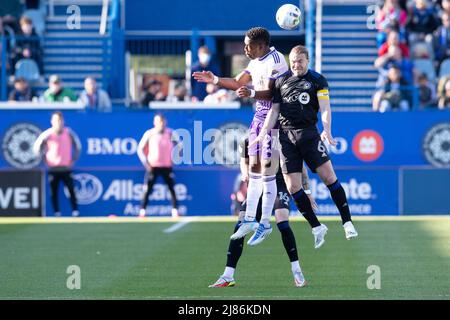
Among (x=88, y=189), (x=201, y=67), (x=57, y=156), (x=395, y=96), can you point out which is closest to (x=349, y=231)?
(x=57, y=156)

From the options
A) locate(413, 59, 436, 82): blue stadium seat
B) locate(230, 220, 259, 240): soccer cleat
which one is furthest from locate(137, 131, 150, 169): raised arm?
locate(230, 220, 259, 240): soccer cleat

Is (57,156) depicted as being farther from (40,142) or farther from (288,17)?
(288,17)

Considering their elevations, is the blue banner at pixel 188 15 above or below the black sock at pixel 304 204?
above

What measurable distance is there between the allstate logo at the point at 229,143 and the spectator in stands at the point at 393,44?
448 cm

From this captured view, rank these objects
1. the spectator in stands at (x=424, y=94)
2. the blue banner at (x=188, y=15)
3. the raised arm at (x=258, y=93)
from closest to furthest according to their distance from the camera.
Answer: the raised arm at (x=258, y=93) < the spectator in stands at (x=424, y=94) < the blue banner at (x=188, y=15)

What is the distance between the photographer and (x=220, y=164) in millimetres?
25266

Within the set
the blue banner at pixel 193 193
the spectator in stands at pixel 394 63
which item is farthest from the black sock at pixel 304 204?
the spectator in stands at pixel 394 63

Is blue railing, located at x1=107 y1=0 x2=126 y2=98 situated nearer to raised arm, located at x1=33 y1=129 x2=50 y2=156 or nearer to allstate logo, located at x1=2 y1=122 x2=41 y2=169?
allstate logo, located at x1=2 y1=122 x2=41 y2=169

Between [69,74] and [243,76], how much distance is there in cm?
1724

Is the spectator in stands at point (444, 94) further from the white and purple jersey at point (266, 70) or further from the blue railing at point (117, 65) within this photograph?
the white and purple jersey at point (266, 70)

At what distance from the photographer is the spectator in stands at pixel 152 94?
26.5 meters

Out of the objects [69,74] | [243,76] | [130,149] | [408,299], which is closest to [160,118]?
[130,149]

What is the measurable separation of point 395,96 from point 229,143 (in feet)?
12.6
